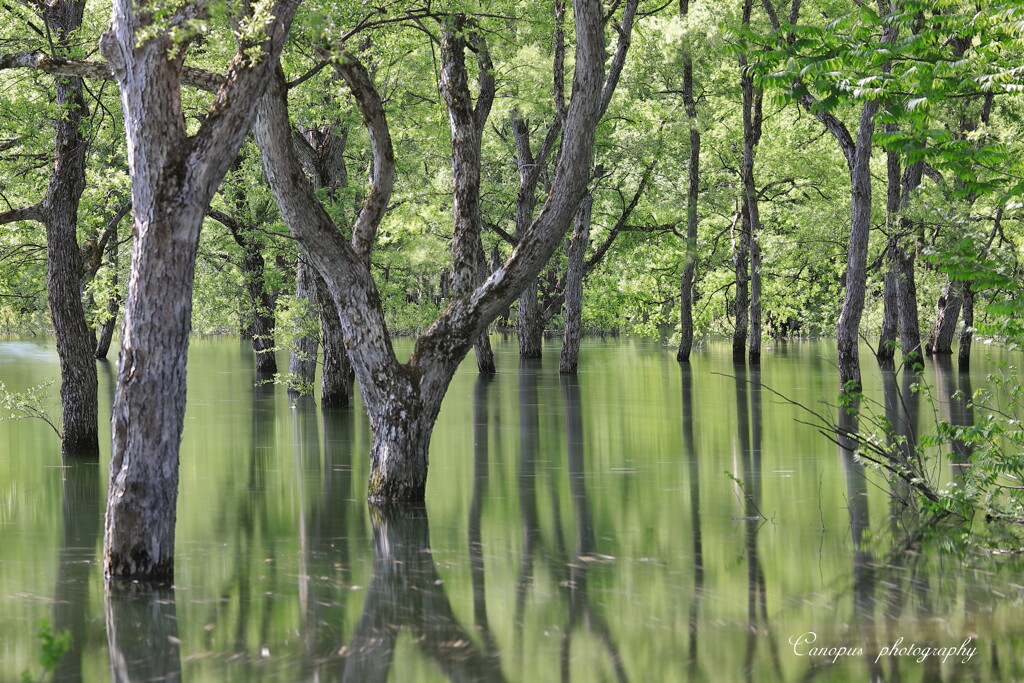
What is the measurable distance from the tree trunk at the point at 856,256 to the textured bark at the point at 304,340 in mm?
10507

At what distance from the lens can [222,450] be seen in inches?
638

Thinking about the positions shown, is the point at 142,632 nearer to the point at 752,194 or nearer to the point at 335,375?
the point at 335,375

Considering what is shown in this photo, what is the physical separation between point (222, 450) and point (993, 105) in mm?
22007

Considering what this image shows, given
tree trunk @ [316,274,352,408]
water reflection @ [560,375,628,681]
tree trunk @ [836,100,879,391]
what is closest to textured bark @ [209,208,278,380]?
tree trunk @ [316,274,352,408]

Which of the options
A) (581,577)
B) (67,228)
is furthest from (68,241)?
(581,577)

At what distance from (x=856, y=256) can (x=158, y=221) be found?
16915 millimetres

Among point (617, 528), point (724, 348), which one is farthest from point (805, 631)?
point (724, 348)

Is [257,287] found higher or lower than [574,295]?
higher

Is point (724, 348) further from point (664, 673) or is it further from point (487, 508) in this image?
point (664, 673)

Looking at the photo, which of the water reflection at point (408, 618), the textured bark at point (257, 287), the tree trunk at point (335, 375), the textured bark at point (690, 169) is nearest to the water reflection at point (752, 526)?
the water reflection at point (408, 618)

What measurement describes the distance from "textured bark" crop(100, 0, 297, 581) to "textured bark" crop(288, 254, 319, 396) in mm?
11456

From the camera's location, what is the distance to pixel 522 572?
8.79 meters

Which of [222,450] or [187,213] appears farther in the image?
[222,450]

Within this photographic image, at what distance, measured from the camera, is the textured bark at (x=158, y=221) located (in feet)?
23.4
